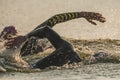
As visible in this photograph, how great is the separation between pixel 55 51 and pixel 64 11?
5498 mm

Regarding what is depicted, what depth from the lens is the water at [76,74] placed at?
6593mm

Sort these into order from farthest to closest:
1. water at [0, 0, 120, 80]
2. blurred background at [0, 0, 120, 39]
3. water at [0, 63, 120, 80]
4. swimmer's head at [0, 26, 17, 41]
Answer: blurred background at [0, 0, 120, 39] → swimmer's head at [0, 26, 17, 41] → water at [0, 0, 120, 80] → water at [0, 63, 120, 80]

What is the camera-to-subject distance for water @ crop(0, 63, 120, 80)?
21.6 ft

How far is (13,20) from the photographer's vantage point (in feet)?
39.3

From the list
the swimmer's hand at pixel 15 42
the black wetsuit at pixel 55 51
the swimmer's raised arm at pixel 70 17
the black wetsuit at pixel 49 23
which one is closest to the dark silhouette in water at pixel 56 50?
the black wetsuit at pixel 55 51

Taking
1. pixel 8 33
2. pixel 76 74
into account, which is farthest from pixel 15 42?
pixel 76 74

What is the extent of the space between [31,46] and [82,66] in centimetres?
96

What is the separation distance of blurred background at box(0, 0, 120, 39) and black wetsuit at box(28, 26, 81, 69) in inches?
119

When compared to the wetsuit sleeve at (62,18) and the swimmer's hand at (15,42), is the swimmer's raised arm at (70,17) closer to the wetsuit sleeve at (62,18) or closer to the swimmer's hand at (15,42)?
the wetsuit sleeve at (62,18)

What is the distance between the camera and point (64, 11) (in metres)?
12.4

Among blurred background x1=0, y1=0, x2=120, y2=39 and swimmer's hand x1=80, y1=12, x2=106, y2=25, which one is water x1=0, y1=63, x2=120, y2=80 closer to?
swimmer's hand x1=80, y1=12, x2=106, y2=25

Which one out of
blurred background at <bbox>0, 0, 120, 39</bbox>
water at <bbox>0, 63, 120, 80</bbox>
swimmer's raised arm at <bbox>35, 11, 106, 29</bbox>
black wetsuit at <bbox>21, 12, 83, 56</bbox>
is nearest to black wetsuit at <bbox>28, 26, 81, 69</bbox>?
water at <bbox>0, 63, 120, 80</bbox>

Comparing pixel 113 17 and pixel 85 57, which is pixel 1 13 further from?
pixel 85 57

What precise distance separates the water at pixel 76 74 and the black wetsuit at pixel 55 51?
141 millimetres
